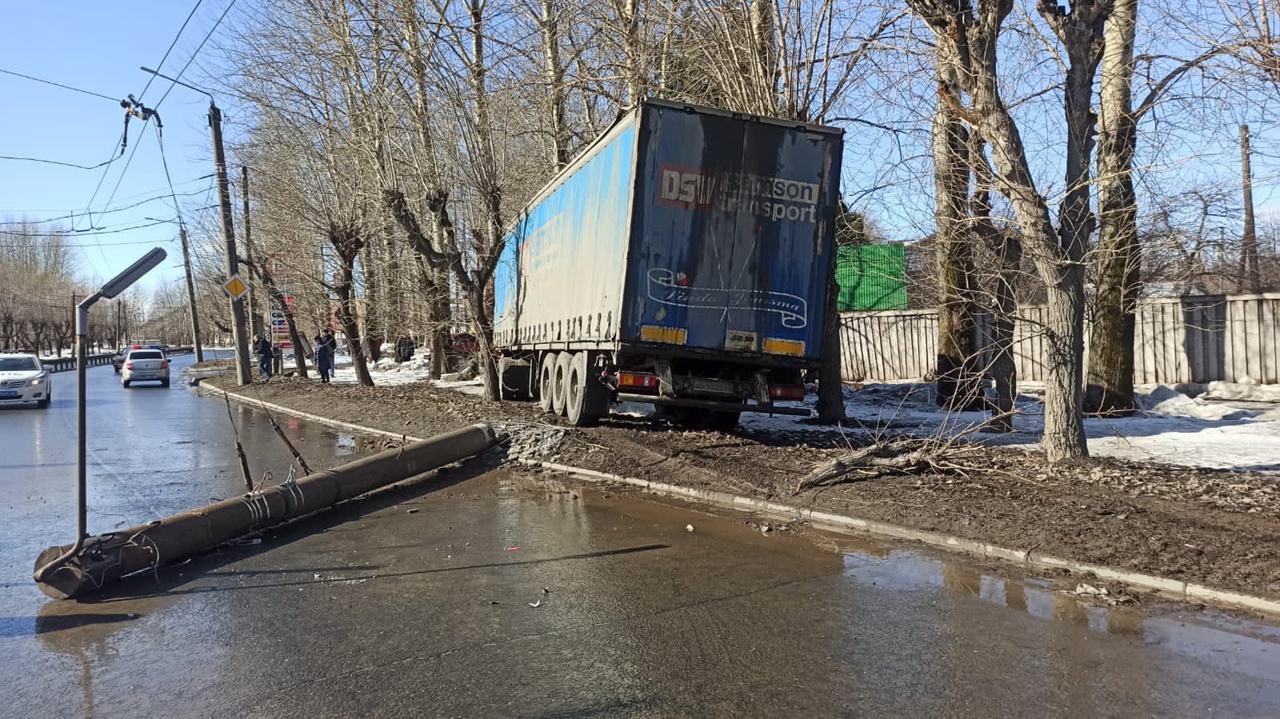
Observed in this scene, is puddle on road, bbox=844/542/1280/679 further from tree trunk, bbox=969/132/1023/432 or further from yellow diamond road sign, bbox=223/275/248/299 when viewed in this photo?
yellow diamond road sign, bbox=223/275/248/299

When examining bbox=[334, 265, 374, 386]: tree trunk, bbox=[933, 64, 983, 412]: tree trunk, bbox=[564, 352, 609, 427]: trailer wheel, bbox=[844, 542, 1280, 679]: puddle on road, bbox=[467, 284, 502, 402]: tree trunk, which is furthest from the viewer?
bbox=[334, 265, 374, 386]: tree trunk

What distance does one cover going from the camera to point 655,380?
37.0ft

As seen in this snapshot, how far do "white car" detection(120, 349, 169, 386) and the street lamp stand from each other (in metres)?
30.5

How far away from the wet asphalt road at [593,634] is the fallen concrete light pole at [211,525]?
0.16 meters

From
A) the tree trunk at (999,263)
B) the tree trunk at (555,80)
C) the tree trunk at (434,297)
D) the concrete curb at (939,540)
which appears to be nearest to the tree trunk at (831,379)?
the tree trunk at (999,263)

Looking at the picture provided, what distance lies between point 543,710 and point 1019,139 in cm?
715

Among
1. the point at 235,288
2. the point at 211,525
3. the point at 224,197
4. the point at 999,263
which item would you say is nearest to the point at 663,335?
the point at 999,263

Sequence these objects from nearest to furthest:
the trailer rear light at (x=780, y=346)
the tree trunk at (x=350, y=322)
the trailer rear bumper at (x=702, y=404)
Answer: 1. the trailer rear light at (x=780, y=346)
2. the trailer rear bumper at (x=702, y=404)
3. the tree trunk at (x=350, y=322)

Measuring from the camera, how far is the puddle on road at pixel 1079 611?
15.2 feet

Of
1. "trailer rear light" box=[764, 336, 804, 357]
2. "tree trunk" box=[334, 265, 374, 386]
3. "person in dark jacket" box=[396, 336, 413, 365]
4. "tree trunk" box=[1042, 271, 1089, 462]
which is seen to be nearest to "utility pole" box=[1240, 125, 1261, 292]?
"tree trunk" box=[1042, 271, 1089, 462]

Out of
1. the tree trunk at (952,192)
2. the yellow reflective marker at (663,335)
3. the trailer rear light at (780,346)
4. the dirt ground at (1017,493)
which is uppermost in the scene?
the tree trunk at (952,192)

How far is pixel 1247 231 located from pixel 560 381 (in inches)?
583

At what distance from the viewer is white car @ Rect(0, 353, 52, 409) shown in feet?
70.1

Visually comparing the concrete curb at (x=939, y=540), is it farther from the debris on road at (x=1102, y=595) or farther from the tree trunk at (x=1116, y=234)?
the tree trunk at (x=1116, y=234)
